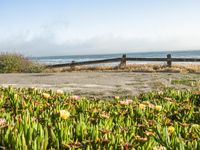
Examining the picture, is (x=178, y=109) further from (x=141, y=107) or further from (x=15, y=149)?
(x=15, y=149)

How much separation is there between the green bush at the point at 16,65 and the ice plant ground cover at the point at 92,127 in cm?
2201

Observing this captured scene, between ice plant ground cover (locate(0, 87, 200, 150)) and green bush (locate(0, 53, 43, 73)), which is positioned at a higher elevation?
ice plant ground cover (locate(0, 87, 200, 150))

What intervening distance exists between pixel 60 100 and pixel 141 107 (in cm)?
134

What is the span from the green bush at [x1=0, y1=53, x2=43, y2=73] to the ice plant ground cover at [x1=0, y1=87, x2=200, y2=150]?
2201 cm

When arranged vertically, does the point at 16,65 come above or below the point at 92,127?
below

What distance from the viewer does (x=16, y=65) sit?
2911 cm

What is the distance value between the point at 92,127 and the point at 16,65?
83.0 feet

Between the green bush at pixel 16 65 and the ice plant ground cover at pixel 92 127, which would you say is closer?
the ice plant ground cover at pixel 92 127

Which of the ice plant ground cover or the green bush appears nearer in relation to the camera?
the ice plant ground cover

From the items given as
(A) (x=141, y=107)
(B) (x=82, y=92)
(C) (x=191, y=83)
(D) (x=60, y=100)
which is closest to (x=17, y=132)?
(A) (x=141, y=107)

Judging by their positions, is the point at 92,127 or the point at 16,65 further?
the point at 16,65

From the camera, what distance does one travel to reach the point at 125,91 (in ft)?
40.9

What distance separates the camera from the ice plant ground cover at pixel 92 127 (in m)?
3.84

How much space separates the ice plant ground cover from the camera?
3838 millimetres
